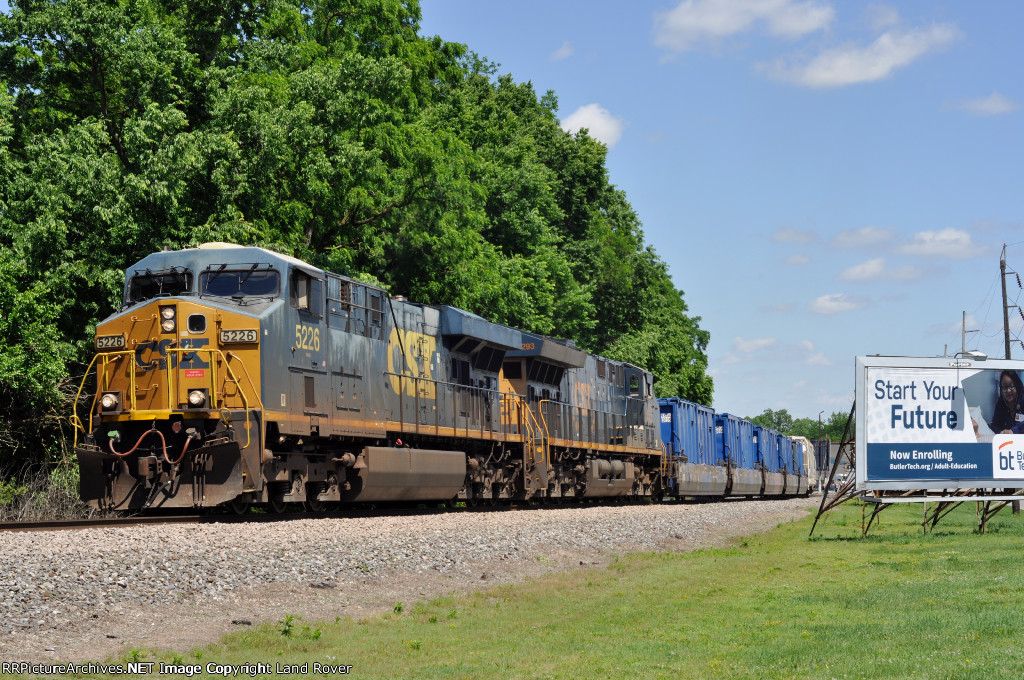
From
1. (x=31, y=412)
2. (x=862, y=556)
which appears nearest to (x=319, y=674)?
(x=862, y=556)

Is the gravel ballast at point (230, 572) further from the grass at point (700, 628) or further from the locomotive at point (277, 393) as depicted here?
the locomotive at point (277, 393)

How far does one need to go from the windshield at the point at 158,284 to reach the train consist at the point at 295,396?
0.03 meters

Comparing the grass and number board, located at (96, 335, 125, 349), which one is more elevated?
number board, located at (96, 335, 125, 349)

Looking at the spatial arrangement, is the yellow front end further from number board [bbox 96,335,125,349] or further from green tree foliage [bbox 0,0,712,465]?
green tree foliage [bbox 0,0,712,465]

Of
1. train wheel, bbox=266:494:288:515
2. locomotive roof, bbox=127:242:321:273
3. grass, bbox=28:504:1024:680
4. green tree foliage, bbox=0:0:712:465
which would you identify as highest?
green tree foliage, bbox=0:0:712:465

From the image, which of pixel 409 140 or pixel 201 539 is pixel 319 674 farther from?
pixel 409 140

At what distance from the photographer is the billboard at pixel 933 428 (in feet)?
63.0

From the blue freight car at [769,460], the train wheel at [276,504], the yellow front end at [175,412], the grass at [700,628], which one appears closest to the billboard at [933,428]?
the grass at [700,628]

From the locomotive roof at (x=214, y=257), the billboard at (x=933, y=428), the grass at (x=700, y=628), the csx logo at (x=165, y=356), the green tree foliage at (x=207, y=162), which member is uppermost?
the green tree foliage at (x=207, y=162)

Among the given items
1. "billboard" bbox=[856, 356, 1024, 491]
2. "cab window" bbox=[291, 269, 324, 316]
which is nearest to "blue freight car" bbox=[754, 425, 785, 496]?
"billboard" bbox=[856, 356, 1024, 491]

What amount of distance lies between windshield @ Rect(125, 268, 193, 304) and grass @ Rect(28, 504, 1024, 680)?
8.00 meters

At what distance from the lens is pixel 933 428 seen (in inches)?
764

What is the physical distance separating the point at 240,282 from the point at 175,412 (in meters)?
2.52

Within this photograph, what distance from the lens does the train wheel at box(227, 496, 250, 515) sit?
661 inches
